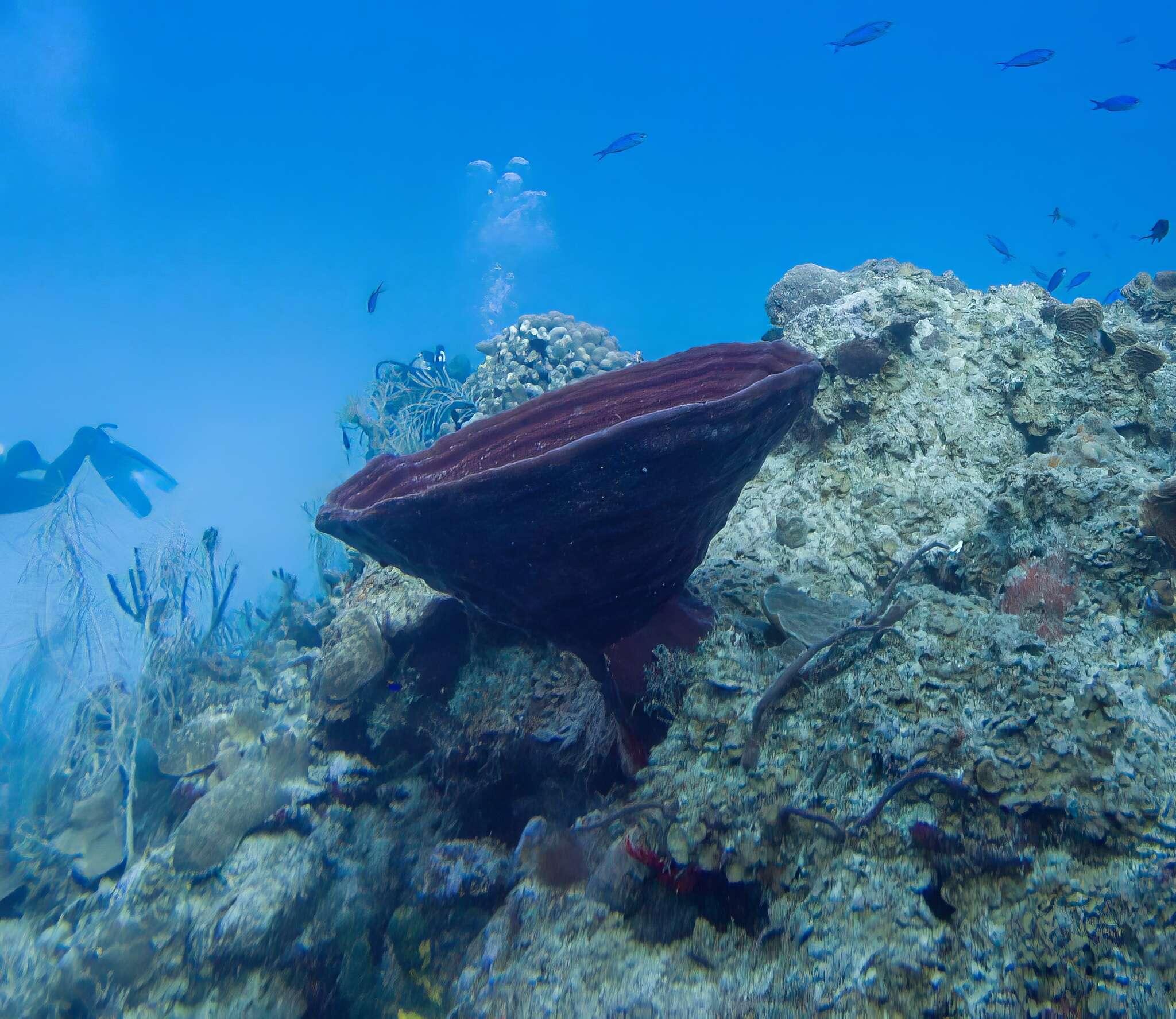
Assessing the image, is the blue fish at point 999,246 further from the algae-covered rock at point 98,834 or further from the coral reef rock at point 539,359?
the algae-covered rock at point 98,834

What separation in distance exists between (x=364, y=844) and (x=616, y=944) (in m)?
2.27

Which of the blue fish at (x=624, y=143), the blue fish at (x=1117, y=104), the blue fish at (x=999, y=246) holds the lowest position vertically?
the blue fish at (x=999, y=246)

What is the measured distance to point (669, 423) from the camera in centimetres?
198

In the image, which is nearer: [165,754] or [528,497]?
[528,497]

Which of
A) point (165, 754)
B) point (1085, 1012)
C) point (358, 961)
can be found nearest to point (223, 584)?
point (165, 754)

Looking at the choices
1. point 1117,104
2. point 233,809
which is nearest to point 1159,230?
point 1117,104

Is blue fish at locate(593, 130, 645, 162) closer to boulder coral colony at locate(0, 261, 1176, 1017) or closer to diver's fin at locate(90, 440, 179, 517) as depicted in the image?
boulder coral colony at locate(0, 261, 1176, 1017)

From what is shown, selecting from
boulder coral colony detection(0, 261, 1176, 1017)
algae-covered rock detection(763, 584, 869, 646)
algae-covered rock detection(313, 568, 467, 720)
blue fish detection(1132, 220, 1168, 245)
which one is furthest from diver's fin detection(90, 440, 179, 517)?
A: blue fish detection(1132, 220, 1168, 245)

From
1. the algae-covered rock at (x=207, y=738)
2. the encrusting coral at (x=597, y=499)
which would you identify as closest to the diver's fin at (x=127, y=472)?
the algae-covered rock at (x=207, y=738)

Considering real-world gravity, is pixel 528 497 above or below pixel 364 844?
above

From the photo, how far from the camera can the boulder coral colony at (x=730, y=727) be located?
5.45 feet

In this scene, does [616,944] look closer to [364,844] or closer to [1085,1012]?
[1085,1012]

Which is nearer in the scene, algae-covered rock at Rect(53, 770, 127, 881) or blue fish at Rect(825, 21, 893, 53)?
algae-covered rock at Rect(53, 770, 127, 881)

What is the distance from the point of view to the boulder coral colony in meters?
1.66
